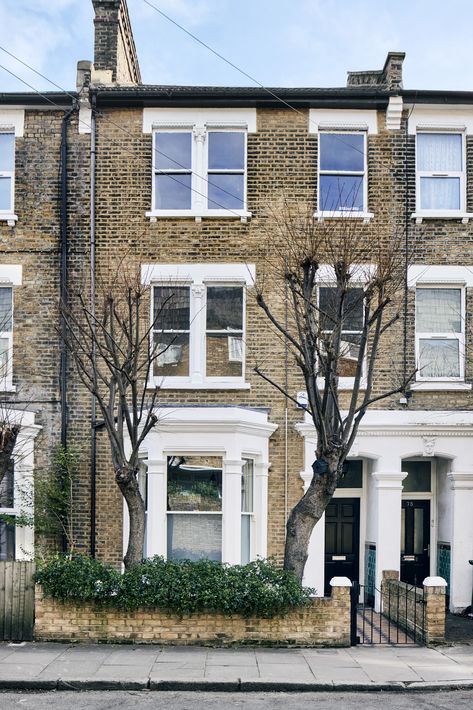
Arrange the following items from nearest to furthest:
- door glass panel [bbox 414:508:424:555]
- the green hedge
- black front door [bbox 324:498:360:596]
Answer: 1. the green hedge
2. black front door [bbox 324:498:360:596]
3. door glass panel [bbox 414:508:424:555]

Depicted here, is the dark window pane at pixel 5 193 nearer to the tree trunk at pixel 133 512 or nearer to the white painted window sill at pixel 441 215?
the tree trunk at pixel 133 512

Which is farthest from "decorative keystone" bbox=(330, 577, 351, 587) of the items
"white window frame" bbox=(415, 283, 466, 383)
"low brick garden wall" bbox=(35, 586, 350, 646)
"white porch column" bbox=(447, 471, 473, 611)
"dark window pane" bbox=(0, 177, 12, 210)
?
"dark window pane" bbox=(0, 177, 12, 210)

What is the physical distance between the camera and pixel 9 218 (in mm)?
17172

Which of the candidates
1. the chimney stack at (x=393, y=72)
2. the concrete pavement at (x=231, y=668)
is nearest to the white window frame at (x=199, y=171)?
the chimney stack at (x=393, y=72)

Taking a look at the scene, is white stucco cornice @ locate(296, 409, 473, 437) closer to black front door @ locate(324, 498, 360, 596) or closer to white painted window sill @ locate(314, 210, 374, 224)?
black front door @ locate(324, 498, 360, 596)

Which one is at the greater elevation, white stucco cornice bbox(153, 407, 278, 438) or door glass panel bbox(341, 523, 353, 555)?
white stucco cornice bbox(153, 407, 278, 438)

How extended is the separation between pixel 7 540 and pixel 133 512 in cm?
423

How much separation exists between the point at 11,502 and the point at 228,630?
228 inches

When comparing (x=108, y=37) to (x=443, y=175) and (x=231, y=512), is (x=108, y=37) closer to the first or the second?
(x=443, y=175)

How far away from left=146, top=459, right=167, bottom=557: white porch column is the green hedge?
276cm

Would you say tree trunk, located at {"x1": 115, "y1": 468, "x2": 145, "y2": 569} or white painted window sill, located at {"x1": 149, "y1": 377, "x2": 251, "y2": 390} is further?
white painted window sill, located at {"x1": 149, "y1": 377, "x2": 251, "y2": 390}

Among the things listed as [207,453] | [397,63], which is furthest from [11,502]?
[397,63]

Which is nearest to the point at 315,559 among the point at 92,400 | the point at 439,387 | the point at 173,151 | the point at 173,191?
the point at 439,387

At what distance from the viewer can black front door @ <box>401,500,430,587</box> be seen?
59.4 feet
